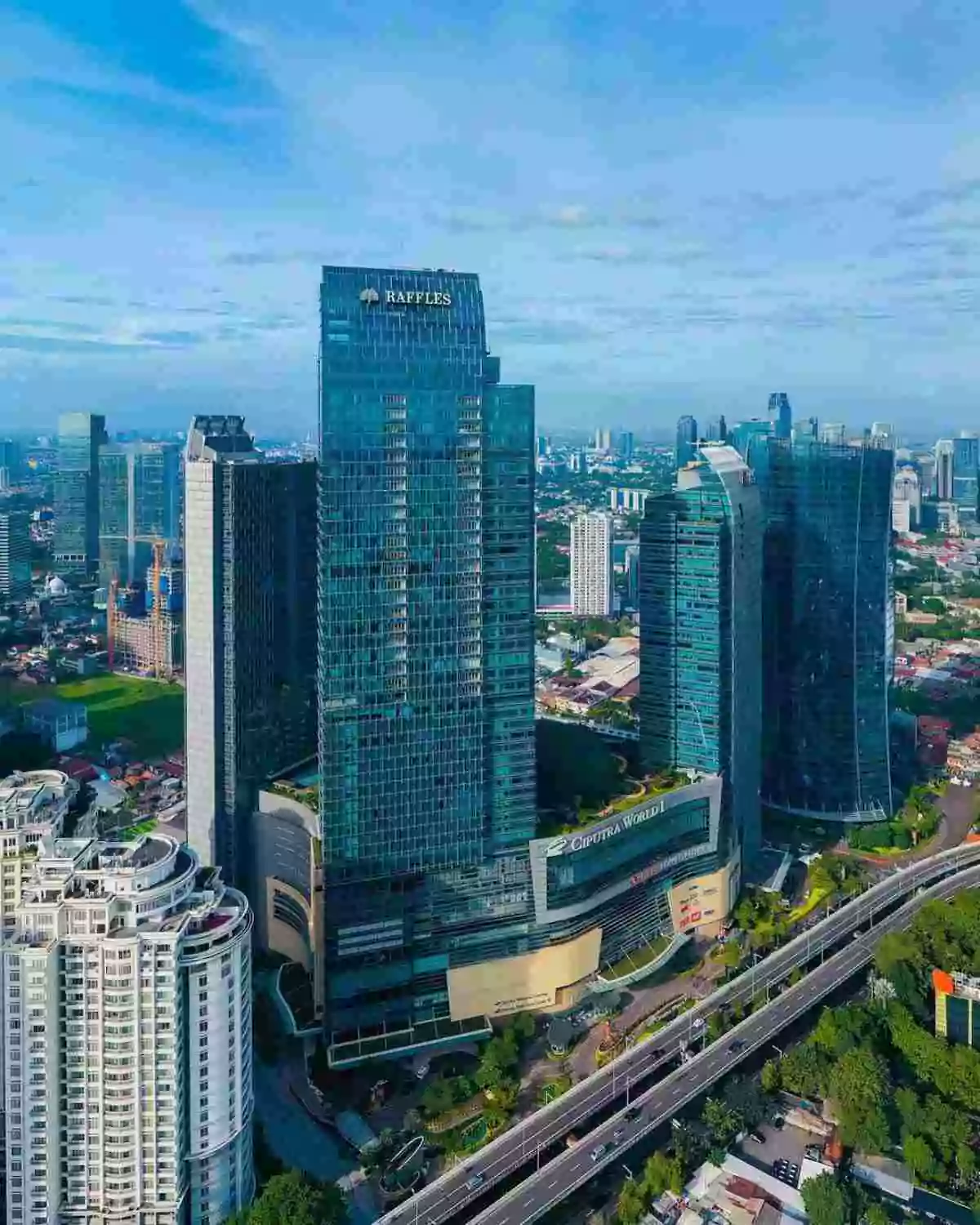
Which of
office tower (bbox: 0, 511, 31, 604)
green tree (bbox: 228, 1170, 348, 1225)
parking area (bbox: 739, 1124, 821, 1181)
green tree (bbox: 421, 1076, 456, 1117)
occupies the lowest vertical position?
parking area (bbox: 739, 1124, 821, 1181)

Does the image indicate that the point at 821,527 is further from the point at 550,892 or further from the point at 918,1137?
the point at 918,1137

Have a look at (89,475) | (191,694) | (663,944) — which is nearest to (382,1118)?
(663,944)

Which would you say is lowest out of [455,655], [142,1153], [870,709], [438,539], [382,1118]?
[382,1118]

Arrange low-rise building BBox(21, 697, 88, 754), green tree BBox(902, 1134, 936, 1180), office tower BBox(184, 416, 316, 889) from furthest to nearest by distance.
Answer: low-rise building BBox(21, 697, 88, 754) → office tower BBox(184, 416, 316, 889) → green tree BBox(902, 1134, 936, 1180)

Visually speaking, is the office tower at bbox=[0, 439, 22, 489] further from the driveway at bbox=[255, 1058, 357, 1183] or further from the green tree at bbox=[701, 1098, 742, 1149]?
the green tree at bbox=[701, 1098, 742, 1149]

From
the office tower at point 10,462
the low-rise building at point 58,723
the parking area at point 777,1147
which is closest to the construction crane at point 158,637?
the low-rise building at point 58,723

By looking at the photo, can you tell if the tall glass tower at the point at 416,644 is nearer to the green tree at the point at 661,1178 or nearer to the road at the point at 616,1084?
the road at the point at 616,1084

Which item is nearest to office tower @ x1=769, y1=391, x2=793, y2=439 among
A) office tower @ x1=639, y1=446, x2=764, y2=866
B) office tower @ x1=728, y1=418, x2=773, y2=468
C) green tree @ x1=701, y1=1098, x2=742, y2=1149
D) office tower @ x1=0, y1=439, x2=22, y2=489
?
office tower @ x1=728, y1=418, x2=773, y2=468
